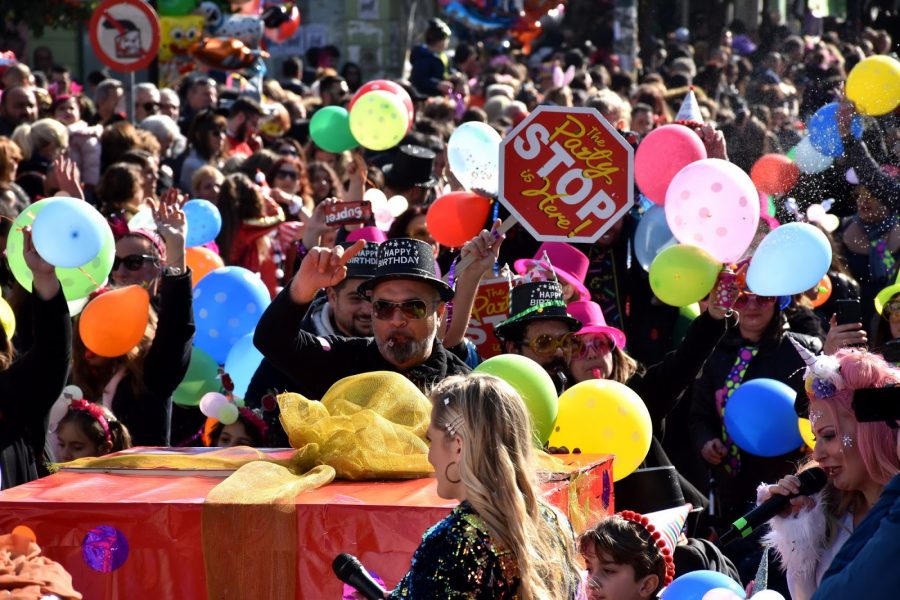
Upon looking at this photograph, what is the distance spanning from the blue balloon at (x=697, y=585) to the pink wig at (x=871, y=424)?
1.56 ft

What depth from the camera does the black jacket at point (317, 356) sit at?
4.62 meters

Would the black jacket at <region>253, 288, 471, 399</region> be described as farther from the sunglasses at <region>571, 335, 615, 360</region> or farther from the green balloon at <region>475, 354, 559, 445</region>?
the sunglasses at <region>571, 335, 615, 360</region>

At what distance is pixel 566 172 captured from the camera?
6.02 metres

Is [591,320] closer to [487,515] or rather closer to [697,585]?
[697,585]

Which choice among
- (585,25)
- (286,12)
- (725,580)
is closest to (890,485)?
(725,580)

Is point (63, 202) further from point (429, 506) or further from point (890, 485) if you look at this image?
point (890, 485)

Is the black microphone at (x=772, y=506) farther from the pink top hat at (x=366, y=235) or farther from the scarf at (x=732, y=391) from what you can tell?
the pink top hat at (x=366, y=235)

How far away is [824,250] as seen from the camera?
6.18m

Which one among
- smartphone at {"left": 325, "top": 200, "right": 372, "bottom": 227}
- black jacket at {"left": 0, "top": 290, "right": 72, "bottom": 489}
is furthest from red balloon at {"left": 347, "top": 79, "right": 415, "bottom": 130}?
black jacket at {"left": 0, "top": 290, "right": 72, "bottom": 489}

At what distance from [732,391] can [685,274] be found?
1.89 feet

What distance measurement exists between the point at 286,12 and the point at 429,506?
17.5 meters

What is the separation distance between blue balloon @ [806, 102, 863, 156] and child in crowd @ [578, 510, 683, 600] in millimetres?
5623

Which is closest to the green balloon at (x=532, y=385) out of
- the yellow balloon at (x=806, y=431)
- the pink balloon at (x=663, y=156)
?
the yellow balloon at (x=806, y=431)

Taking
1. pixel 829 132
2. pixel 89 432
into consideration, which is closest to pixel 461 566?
pixel 89 432
